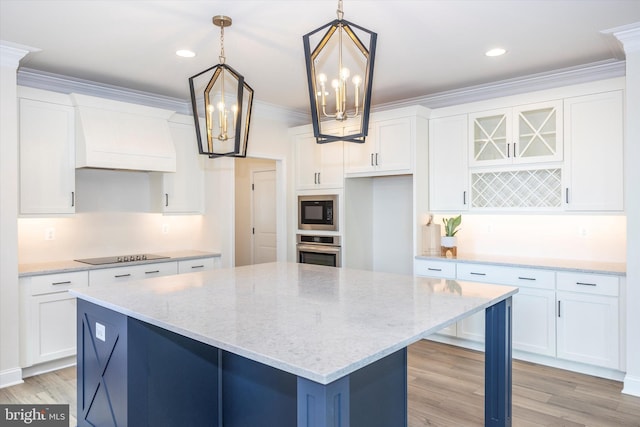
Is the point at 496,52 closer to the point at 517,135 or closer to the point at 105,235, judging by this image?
the point at 517,135

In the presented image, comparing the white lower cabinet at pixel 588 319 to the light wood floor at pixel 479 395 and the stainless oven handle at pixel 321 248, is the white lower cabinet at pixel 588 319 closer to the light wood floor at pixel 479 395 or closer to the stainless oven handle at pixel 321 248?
the light wood floor at pixel 479 395

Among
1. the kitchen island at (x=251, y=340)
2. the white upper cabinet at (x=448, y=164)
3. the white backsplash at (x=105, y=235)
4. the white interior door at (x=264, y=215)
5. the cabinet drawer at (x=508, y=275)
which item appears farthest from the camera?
the white interior door at (x=264, y=215)

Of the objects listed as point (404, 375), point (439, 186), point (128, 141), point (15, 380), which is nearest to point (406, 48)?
point (439, 186)

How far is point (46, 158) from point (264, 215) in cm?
324

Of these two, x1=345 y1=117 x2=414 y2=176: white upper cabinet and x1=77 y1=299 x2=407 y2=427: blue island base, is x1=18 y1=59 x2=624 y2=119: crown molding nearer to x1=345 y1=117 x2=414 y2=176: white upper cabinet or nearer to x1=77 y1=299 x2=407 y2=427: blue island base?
x1=345 y1=117 x2=414 y2=176: white upper cabinet

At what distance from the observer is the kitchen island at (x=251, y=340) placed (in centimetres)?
167

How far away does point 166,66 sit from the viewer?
376 centimetres

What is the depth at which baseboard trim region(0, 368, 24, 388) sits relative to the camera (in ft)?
10.9

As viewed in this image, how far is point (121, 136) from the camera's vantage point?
406cm

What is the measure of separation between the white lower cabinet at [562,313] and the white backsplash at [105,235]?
3134mm

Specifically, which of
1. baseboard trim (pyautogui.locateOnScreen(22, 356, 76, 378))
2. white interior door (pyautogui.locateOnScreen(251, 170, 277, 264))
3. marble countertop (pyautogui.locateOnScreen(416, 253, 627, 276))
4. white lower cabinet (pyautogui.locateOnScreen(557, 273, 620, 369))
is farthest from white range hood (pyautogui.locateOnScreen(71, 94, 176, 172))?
white lower cabinet (pyautogui.locateOnScreen(557, 273, 620, 369))

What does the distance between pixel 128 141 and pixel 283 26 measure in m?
2.01

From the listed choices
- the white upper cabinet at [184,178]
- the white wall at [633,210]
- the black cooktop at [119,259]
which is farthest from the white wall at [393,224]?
the black cooktop at [119,259]

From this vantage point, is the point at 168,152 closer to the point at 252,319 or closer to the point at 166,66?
the point at 166,66
